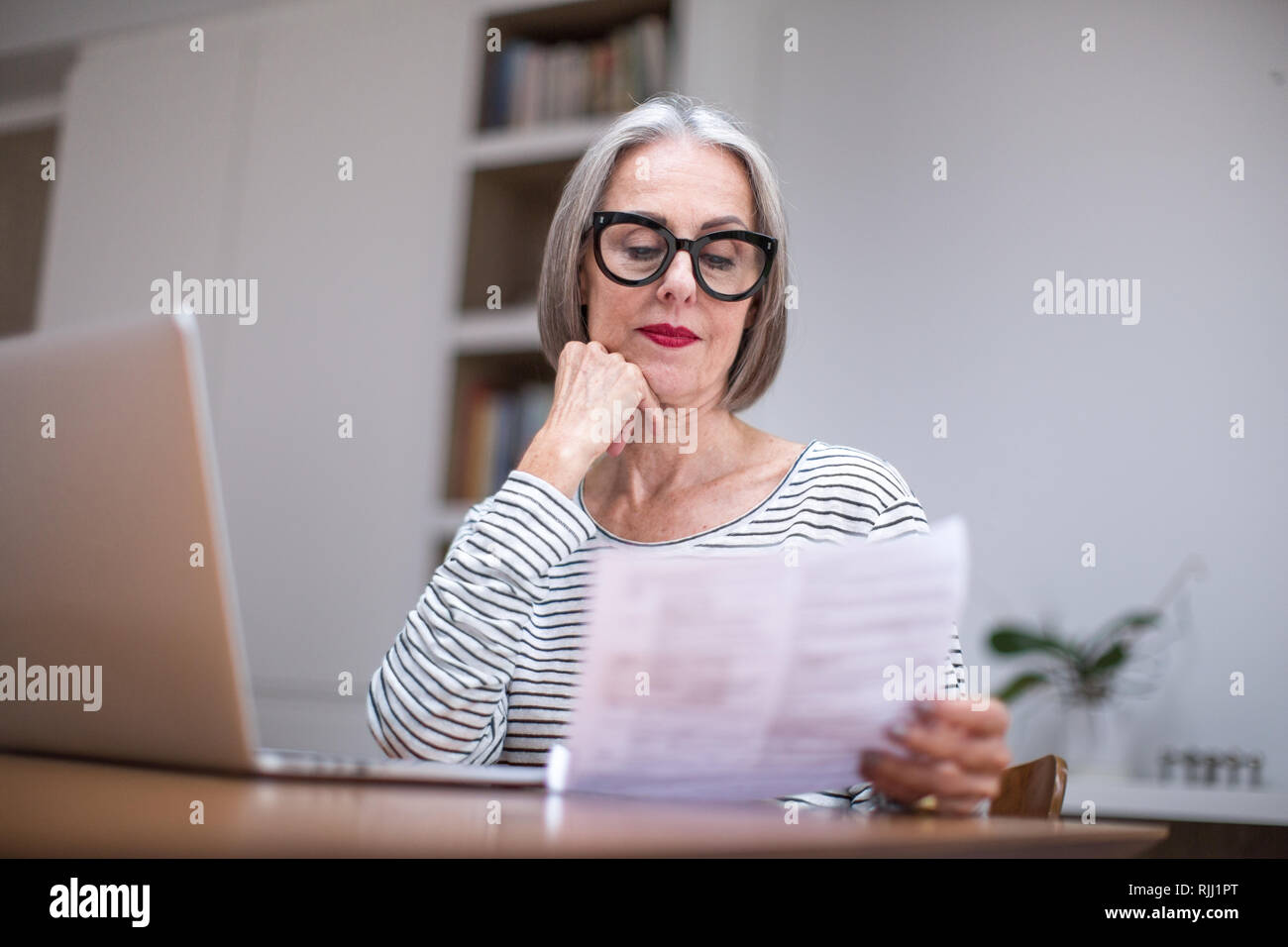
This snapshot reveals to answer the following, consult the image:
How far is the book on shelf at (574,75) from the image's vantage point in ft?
8.42

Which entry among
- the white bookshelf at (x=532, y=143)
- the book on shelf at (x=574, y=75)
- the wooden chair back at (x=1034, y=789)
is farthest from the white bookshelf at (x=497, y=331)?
the wooden chair back at (x=1034, y=789)

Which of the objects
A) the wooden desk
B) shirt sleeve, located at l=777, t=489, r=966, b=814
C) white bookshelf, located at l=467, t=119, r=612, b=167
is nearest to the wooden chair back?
shirt sleeve, located at l=777, t=489, r=966, b=814

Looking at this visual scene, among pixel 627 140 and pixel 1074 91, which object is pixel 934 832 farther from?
pixel 1074 91

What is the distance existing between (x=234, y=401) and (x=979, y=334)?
2.00m

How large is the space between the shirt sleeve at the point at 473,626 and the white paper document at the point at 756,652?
368 millimetres

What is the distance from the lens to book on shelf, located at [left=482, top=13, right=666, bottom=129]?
2.57 metres

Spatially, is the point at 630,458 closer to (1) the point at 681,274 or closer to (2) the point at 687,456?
(2) the point at 687,456

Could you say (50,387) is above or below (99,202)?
below

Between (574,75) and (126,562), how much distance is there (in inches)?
88.7

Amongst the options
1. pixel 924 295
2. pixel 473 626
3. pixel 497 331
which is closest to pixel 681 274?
pixel 473 626

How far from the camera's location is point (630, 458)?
1.47 m

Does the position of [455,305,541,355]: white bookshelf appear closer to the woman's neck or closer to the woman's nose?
the woman's neck

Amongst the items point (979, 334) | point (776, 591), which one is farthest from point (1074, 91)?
point (776, 591)

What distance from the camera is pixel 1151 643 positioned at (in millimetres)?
2514
